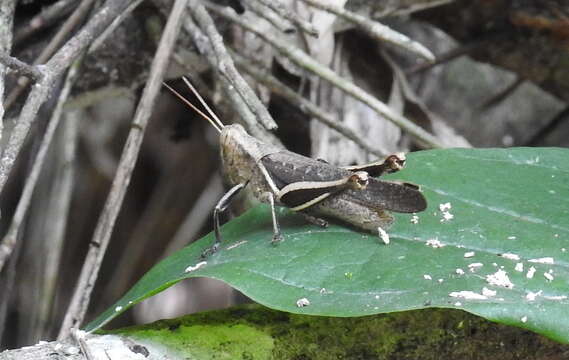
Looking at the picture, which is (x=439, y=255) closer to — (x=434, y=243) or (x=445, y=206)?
(x=434, y=243)

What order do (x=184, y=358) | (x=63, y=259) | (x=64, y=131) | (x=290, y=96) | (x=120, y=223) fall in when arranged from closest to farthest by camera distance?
Answer: (x=184, y=358), (x=290, y=96), (x=64, y=131), (x=63, y=259), (x=120, y=223)

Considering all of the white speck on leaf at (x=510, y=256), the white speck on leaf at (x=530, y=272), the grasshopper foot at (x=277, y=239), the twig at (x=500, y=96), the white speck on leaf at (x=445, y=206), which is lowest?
the twig at (x=500, y=96)

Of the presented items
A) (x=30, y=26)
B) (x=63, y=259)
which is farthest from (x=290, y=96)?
(x=63, y=259)

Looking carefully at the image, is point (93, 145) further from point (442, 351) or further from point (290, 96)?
point (442, 351)

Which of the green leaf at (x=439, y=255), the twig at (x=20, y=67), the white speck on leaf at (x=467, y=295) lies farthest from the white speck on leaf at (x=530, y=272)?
the twig at (x=20, y=67)

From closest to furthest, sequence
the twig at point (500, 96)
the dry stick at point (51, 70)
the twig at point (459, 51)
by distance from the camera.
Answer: the dry stick at point (51, 70), the twig at point (459, 51), the twig at point (500, 96)

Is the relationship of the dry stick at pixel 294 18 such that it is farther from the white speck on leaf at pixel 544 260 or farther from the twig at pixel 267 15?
the white speck on leaf at pixel 544 260

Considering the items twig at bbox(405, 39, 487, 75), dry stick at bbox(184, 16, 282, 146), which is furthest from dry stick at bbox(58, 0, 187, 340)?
twig at bbox(405, 39, 487, 75)
